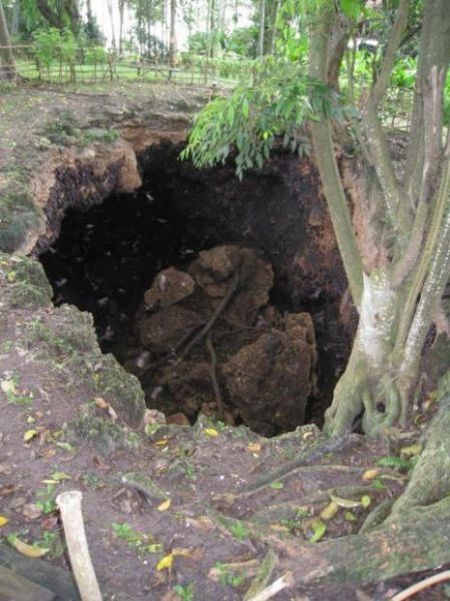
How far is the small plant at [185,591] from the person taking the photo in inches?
120

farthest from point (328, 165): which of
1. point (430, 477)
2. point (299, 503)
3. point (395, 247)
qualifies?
point (299, 503)

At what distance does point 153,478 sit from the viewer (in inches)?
171

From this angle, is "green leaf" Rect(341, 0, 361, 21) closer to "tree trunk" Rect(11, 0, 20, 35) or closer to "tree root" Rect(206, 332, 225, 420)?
"tree root" Rect(206, 332, 225, 420)

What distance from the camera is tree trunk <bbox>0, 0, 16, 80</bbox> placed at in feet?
44.6

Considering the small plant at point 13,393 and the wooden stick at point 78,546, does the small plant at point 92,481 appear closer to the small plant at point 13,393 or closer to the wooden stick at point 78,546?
the wooden stick at point 78,546

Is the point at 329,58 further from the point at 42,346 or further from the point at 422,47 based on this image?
the point at 42,346

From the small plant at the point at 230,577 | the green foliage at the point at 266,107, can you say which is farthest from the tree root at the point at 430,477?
the green foliage at the point at 266,107

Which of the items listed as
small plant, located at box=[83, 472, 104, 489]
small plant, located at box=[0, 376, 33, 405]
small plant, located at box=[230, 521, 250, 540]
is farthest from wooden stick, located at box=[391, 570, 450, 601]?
small plant, located at box=[0, 376, 33, 405]

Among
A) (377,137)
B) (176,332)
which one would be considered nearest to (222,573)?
(377,137)

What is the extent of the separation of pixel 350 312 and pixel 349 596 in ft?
26.6

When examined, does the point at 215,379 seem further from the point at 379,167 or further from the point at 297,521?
the point at 297,521

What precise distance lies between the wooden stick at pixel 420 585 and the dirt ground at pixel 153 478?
6 centimetres

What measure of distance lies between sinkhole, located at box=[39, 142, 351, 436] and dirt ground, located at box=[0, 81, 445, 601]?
470cm

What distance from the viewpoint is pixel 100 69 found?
638 inches
